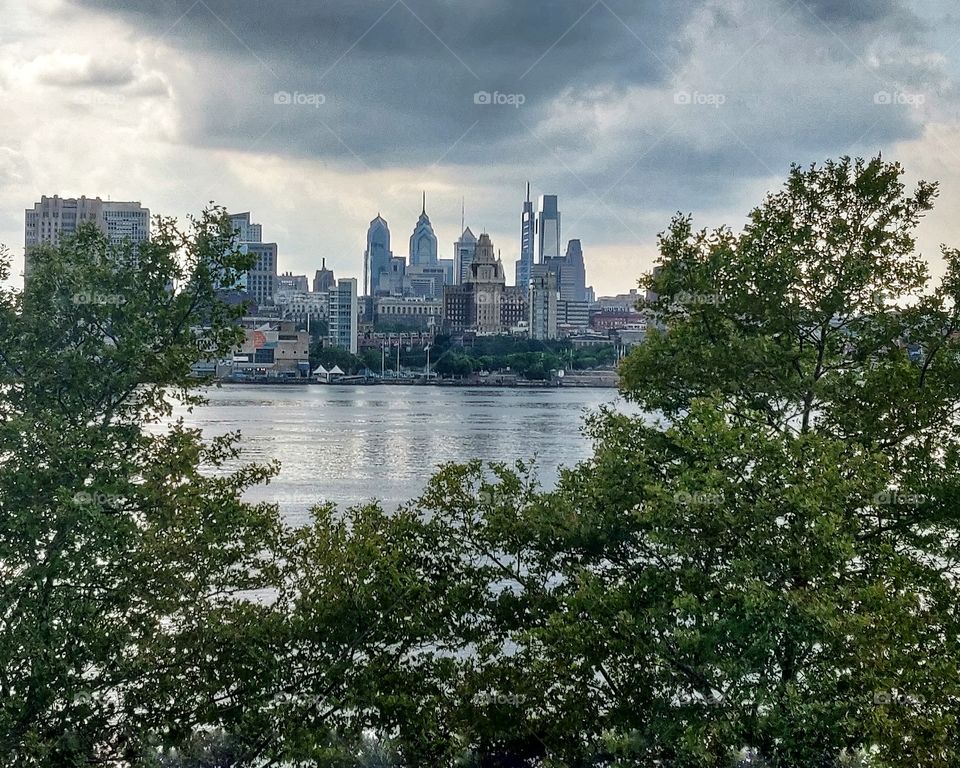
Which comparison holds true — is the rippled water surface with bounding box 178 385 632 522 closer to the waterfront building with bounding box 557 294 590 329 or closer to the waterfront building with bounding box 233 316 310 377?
the waterfront building with bounding box 233 316 310 377

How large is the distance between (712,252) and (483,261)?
486 ft

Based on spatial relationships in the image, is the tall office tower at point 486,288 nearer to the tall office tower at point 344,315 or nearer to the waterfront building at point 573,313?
the tall office tower at point 344,315

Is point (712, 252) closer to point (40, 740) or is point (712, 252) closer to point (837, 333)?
point (837, 333)

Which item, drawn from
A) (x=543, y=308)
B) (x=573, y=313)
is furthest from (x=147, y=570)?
(x=573, y=313)

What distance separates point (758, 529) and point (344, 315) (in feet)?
433

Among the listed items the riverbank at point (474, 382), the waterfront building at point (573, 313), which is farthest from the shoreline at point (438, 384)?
the waterfront building at point (573, 313)

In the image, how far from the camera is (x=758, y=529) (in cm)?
610

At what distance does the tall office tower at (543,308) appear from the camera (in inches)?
5753

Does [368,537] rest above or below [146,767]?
above

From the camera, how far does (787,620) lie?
575cm

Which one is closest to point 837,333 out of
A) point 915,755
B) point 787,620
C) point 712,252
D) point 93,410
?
point 712,252

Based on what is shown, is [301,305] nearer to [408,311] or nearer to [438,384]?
[408,311]

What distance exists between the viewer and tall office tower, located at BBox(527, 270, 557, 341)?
479 feet

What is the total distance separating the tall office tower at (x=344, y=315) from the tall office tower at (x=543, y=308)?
1047 inches
